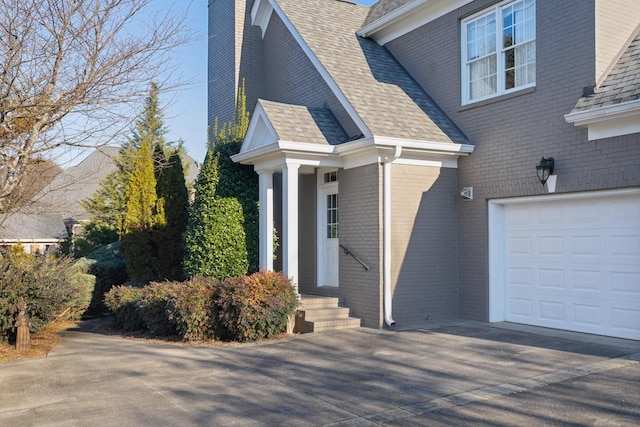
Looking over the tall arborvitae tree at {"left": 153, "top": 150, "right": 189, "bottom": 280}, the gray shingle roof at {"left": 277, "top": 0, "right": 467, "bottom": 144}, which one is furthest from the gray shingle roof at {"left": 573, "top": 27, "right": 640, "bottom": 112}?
the tall arborvitae tree at {"left": 153, "top": 150, "right": 189, "bottom": 280}

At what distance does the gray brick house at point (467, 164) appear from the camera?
30.4 feet

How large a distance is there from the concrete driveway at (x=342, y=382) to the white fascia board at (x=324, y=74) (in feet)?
12.9

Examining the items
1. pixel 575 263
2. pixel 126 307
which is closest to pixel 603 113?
pixel 575 263

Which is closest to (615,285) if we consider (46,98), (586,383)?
(586,383)

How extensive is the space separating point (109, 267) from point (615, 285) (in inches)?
485

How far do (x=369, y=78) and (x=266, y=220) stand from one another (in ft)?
12.4

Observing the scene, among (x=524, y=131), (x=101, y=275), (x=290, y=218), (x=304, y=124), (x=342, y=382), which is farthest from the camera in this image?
(x=101, y=275)

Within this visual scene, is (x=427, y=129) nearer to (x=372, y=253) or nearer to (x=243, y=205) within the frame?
(x=372, y=253)

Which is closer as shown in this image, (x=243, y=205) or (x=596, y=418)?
(x=596, y=418)

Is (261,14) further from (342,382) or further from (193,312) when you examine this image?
(342,382)

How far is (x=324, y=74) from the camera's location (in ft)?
40.7

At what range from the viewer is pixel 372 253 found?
35.4ft

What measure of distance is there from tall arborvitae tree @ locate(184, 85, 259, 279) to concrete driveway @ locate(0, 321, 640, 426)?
2451 millimetres

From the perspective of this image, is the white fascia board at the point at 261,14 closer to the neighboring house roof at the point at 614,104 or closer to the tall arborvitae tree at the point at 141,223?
the tall arborvitae tree at the point at 141,223
